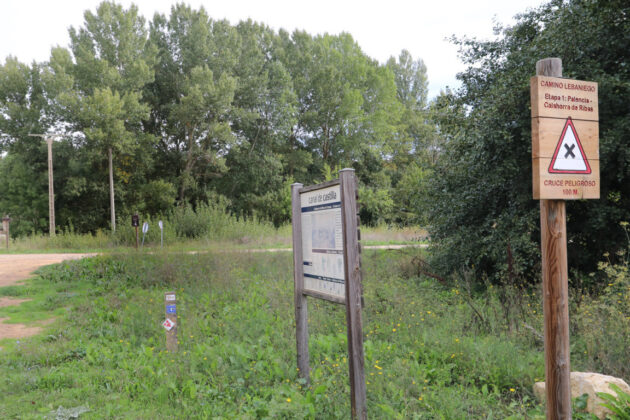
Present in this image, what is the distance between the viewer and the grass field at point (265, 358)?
442 cm

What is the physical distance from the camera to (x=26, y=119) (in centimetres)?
3080

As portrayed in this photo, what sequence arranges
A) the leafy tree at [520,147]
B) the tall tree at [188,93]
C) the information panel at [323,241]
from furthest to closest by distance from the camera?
the tall tree at [188,93] < the leafy tree at [520,147] < the information panel at [323,241]

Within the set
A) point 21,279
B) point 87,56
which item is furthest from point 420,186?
point 87,56

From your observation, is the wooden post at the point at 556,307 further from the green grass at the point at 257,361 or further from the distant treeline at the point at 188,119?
the distant treeline at the point at 188,119

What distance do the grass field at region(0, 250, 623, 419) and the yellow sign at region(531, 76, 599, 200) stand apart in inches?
79.4

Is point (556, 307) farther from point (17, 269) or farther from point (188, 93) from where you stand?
point (188, 93)

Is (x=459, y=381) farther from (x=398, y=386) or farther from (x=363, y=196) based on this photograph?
(x=363, y=196)

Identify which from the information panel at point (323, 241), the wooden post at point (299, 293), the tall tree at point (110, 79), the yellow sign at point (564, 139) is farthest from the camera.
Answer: the tall tree at point (110, 79)

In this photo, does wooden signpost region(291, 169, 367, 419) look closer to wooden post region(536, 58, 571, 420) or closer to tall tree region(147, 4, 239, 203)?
wooden post region(536, 58, 571, 420)

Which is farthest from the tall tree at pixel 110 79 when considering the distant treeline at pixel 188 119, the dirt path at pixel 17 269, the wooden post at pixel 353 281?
the wooden post at pixel 353 281

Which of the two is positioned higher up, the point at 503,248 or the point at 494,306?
the point at 503,248

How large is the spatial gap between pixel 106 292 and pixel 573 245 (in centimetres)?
977

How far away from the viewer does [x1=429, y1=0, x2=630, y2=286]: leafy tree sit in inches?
291

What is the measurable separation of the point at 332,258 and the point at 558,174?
2079 millimetres
